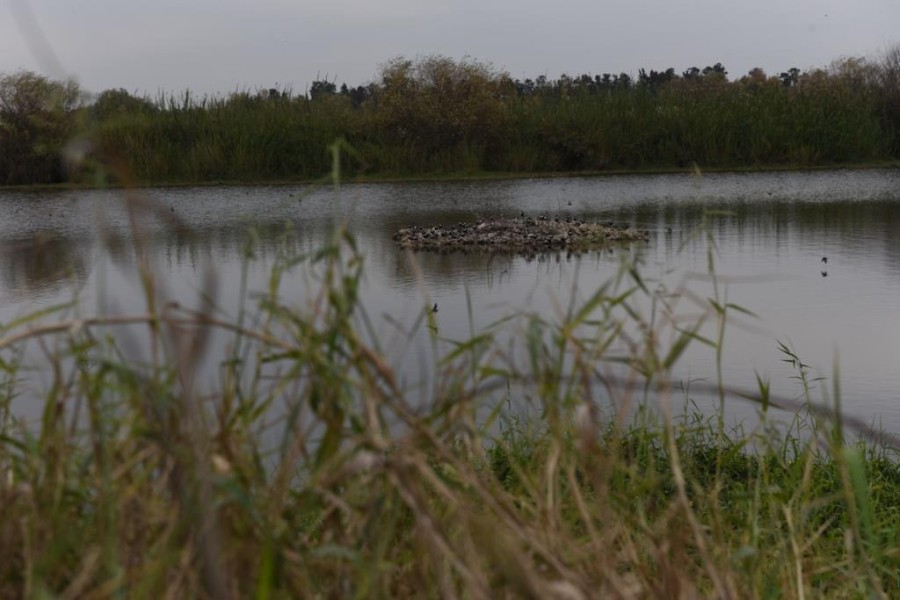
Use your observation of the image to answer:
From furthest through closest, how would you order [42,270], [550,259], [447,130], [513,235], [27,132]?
1. [447,130]
2. [27,132]
3. [513,235]
4. [42,270]
5. [550,259]

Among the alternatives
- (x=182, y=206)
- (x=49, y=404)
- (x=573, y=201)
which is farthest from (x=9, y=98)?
(x=49, y=404)

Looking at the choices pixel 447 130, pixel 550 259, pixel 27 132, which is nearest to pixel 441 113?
pixel 447 130

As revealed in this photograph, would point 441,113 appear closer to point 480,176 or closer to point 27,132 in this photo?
point 480,176

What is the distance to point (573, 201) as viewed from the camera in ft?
29.8

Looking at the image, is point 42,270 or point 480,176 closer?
point 42,270

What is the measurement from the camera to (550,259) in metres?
5.80

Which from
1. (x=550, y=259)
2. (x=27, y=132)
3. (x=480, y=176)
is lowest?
(x=550, y=259)

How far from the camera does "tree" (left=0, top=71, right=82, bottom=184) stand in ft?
36.2

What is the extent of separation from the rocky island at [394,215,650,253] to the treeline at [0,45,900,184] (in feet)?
13.1

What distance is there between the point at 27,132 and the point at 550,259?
7306mm

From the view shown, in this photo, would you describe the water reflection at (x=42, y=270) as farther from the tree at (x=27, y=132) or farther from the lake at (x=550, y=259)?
the tree at (x=27, y=132)

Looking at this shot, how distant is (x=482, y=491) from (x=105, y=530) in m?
0.45

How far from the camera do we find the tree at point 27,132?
36.2 ft

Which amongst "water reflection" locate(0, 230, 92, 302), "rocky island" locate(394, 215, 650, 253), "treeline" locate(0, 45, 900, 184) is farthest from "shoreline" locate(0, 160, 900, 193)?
"rocky island" locate(394, 215, 650, 253)
